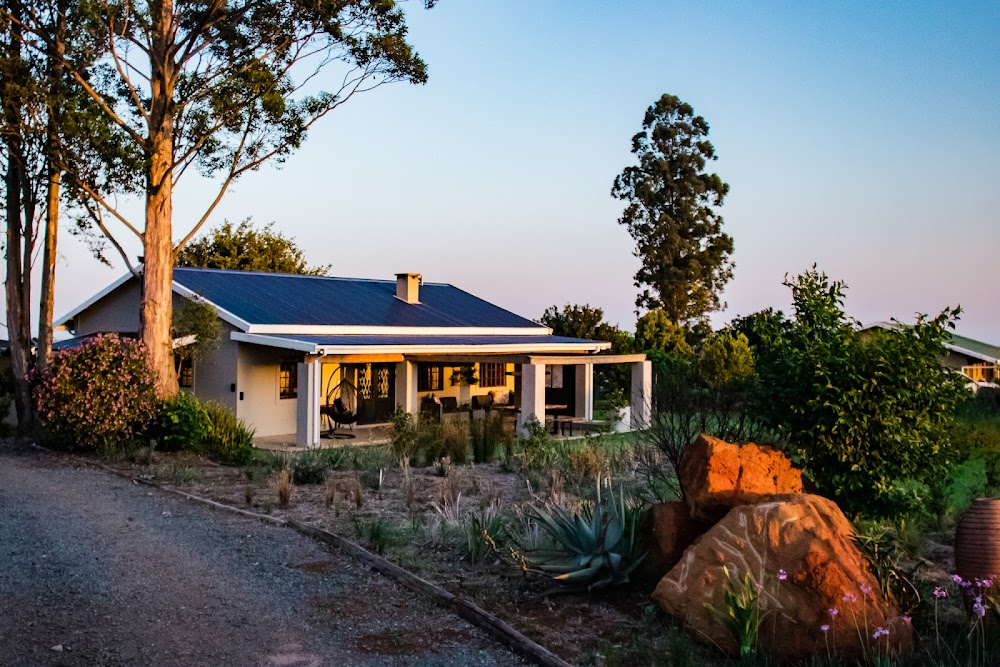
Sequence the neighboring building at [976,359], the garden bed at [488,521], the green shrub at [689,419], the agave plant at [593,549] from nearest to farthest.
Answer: the garden bed at [488,521] < the agave plant at [593,549] < the green shrub at [689,419] < the neighboring building at [976,359]

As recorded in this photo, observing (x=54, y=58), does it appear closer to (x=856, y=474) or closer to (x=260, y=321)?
(x=260, y=321)

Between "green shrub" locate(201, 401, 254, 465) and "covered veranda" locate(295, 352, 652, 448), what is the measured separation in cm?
204

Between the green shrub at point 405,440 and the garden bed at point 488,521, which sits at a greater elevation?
the green shrub at point 405,440

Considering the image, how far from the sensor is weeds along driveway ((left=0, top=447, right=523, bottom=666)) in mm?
6074

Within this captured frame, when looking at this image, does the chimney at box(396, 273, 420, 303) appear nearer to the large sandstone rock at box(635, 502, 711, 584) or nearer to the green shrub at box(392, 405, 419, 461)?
the green shrub at box(392, 405, 419, 461)

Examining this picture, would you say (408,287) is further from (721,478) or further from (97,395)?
(721,478)

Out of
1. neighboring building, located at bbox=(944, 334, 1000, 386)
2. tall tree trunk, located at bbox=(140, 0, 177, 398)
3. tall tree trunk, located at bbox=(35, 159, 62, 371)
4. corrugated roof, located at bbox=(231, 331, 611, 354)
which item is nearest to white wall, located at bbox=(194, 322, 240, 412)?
corrugated roof, located at bbox=(231, 331, 611, 354)

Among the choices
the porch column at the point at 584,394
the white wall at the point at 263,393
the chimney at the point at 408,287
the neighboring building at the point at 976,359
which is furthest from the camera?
the neighboring building at the point at 976,359

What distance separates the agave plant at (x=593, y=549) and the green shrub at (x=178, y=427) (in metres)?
10.4

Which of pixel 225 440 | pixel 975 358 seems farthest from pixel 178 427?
pixel 975 358

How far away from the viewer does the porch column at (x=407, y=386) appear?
22.7 metres

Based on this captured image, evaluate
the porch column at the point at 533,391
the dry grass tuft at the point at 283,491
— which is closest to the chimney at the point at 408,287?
the porch column at the point at 533,391

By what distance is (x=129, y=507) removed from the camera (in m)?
11.5

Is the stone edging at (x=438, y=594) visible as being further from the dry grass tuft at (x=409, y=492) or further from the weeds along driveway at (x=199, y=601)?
the dry grass tuft at (x=409, y=492)
